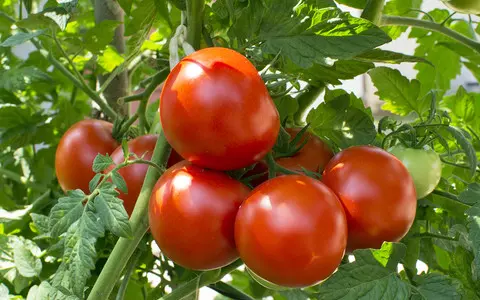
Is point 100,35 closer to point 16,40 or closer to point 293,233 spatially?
point 16,40

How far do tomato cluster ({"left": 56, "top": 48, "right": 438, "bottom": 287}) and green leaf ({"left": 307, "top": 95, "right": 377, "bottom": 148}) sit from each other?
10 cm

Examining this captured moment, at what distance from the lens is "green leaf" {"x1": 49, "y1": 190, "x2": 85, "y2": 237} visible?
16.8 inches

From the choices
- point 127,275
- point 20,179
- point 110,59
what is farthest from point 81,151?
point 20,179

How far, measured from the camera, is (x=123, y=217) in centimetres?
42

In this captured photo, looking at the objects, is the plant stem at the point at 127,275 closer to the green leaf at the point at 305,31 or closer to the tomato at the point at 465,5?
the green leaf at the point at 305,31

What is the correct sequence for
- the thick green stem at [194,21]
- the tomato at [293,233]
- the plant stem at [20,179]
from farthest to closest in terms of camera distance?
the plant stem at [20,179]
the thick green stem at [194,21]
the tomato at [293,233]

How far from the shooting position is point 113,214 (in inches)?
16.6

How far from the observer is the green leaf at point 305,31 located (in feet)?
1.46

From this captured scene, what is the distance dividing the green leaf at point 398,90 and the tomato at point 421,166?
0.15m

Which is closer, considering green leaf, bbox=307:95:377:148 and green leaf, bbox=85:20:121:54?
green leaf, bbox=307:95:377:148

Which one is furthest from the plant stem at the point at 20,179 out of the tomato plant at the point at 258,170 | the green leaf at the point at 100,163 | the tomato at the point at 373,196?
the tomato at the point at 373,196

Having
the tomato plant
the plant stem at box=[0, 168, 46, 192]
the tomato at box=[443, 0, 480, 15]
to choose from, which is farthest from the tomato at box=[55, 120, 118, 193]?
the tomato at box=[443, 0, 480, 15]

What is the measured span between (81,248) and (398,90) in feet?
1.48

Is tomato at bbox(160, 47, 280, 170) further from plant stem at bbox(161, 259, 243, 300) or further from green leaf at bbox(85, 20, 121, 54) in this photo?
green leaf at bbox(85, 20, 121, 54)
